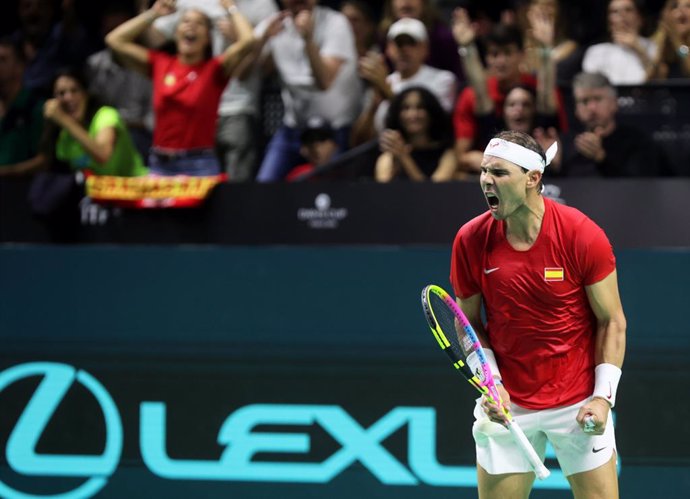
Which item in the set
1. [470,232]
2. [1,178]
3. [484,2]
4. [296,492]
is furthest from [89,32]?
[470,232]

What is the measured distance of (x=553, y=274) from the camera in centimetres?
437

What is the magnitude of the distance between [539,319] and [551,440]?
46 cm

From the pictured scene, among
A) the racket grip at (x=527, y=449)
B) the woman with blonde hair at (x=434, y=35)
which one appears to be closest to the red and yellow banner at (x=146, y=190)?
the woman with blonde hair at (x=434, y=35)

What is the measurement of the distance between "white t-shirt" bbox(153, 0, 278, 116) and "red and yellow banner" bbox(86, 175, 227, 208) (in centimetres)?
93

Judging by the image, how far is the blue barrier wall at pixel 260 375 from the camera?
19.7ft

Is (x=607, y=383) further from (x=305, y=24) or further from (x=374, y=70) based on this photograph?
(x=305, y=24)

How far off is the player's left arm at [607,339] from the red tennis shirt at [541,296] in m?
0.05

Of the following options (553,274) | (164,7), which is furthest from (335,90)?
(553,274)

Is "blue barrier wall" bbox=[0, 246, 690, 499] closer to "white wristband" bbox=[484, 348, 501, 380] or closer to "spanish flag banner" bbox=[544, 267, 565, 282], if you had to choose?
"white wristband" bbox=[484, 348, 501, 380]

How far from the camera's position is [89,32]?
841 centimetres

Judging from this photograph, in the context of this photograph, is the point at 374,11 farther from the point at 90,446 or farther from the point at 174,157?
the point at 90,446

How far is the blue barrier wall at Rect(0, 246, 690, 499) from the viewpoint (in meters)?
6.00

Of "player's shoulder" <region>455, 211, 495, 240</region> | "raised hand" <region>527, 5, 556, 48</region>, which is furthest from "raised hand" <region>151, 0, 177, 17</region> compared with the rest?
"player's shoulder" <region>455, 211, 495, 240</region>

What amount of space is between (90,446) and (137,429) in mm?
257
